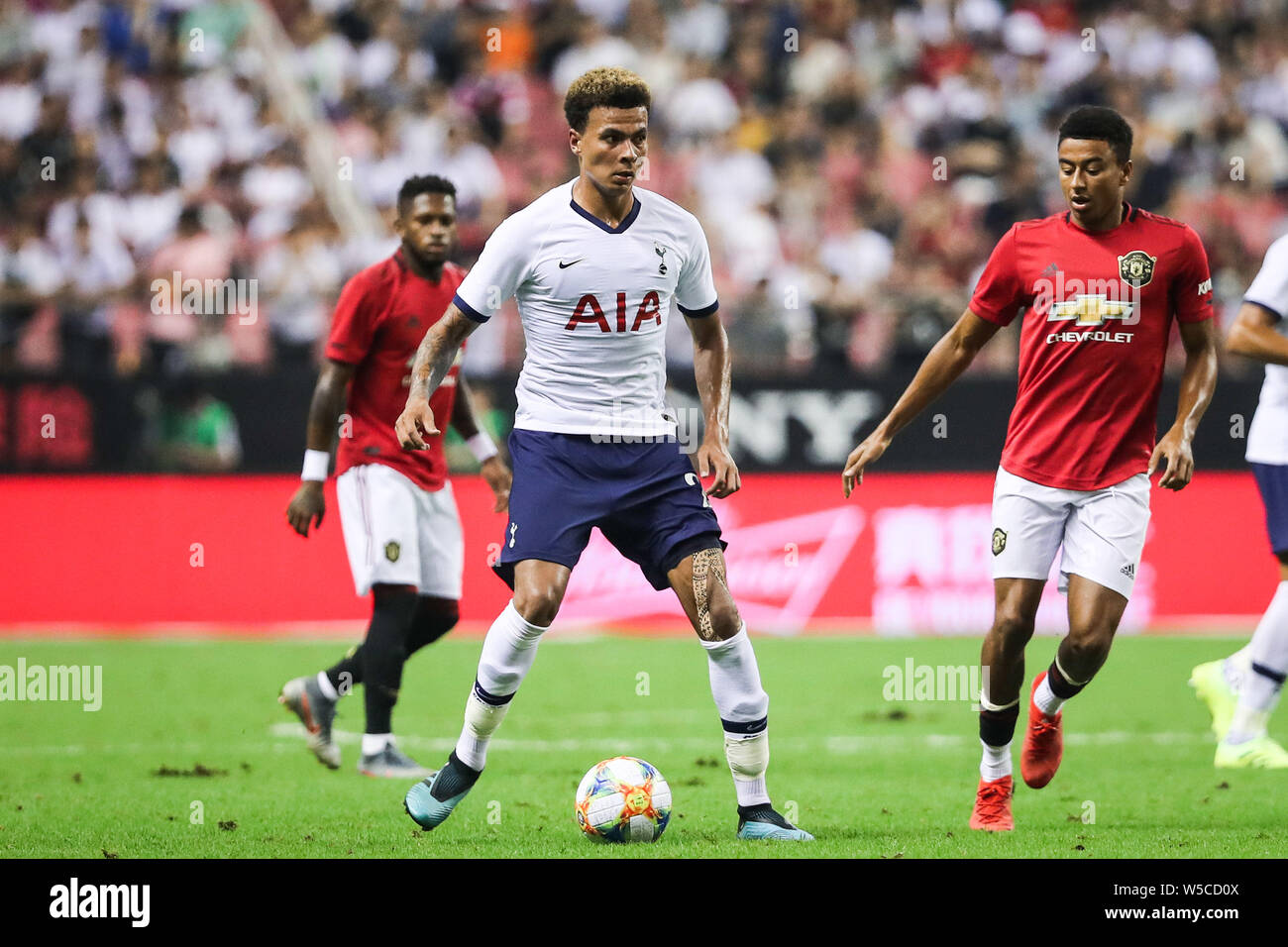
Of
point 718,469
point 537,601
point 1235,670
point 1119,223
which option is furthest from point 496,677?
point 1235,670

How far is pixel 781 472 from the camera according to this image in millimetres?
14445

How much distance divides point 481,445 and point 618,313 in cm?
243

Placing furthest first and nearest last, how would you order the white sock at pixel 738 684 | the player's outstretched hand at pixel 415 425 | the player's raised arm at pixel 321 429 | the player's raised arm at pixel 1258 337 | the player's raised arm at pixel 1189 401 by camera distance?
1. the player's raised arm at pixel 321 429
2. the player's raised arm at pixel 1258 337
3. the player's raised arm at pixel 1189 401
4. the white sock at pixel 738 684
5. the player's outstretched hand at pixel 415 425

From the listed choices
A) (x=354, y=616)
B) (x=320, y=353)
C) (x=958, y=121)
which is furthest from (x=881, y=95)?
(x=354, y=616)

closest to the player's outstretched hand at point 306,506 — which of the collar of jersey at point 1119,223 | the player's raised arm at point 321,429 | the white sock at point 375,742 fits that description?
the player's raised arm at point 321,429

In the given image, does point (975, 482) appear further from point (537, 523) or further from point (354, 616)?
point (537, 523)

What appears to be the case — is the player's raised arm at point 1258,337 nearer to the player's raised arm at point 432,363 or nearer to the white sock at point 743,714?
the white sock at point 743,714

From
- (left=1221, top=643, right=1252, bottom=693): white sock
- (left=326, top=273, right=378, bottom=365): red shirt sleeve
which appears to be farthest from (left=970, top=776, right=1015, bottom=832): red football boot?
(left=326, top=273, right=378, bottom=365): red shirt sleeve

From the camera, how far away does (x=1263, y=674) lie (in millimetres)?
8141

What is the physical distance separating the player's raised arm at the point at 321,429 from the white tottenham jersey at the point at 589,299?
1973 mm

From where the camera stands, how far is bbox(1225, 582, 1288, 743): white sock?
26.5ft

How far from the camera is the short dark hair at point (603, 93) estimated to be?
6.16 meters

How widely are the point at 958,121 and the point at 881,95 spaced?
965mm

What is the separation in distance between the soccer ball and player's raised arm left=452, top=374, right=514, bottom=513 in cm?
191
